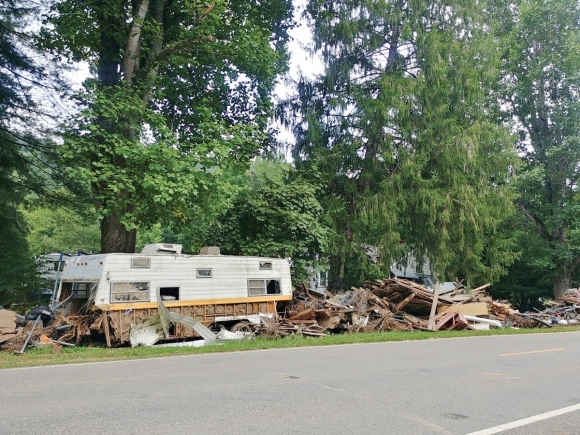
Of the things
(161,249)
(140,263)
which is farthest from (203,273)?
(140,263)

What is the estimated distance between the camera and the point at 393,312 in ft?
58.5

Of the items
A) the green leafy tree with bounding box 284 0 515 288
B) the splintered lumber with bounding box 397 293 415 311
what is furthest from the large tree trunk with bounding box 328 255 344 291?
the splintered lumber with bounding box 397 293 415 311

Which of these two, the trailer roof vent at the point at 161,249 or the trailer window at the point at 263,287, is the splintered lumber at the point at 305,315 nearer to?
the trailer window at the point at 263,287

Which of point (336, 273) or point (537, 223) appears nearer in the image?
point (336, 273)

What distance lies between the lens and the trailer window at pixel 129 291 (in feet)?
39.3

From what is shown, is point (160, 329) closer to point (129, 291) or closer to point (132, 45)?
point (129, 291)

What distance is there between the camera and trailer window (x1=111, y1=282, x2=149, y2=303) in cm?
1199

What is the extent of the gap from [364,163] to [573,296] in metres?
13.3

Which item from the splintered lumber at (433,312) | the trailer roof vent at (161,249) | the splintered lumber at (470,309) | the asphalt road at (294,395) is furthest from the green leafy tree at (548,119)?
the trailer roof vent at (161,249)

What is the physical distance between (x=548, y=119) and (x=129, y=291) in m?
28.7

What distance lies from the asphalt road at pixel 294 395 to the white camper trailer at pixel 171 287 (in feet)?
9.69

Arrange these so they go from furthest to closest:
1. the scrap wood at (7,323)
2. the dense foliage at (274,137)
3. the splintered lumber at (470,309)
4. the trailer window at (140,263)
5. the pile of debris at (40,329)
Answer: the splintered lumber at (470,309), the dense foliage at (274,137), the trailer window at (140,263), the scrap wood at (7,323), the pile of debris at (40,329)

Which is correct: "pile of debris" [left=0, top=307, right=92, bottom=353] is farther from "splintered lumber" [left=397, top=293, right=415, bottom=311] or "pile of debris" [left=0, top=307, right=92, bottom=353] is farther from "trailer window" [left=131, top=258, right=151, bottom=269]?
"splintered lumber" [left=397, top=293, right=415, bottom=311]

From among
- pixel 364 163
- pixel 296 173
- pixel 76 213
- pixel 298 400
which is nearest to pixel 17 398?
pixel 298 400
